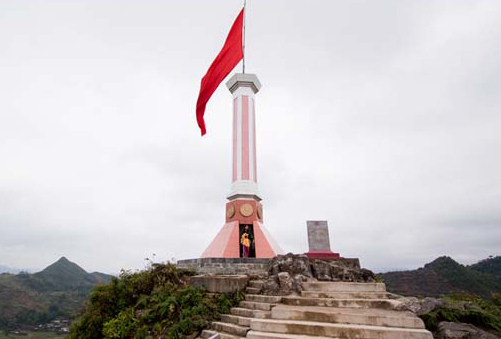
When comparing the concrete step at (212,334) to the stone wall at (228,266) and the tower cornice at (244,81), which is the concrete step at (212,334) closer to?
the stone wall at (228,266)

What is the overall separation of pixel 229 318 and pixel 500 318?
504 centimetres

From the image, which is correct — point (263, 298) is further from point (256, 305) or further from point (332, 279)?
point (332, 279)

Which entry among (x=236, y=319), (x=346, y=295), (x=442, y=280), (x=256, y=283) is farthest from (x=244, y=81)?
(x=442, y=280)

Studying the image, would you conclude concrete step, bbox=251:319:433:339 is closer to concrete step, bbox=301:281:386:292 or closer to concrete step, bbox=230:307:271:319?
concrete step, bbox=230:307:271:319

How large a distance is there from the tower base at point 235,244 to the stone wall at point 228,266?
171 centimetres

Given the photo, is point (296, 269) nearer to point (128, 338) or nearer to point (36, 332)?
point (128, 338)

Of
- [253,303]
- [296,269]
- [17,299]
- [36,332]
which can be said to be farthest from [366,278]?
[17,299]

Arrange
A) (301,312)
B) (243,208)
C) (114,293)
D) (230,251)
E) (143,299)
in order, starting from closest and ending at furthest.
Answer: (301,312), (143,299), (114,293), (230,251), (243,208)

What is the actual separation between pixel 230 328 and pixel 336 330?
82.8 inches

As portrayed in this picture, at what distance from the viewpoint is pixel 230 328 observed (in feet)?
16.7

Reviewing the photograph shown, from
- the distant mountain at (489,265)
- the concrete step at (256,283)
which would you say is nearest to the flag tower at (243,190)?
the concrete step at (256,283)

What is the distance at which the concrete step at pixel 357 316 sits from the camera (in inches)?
162

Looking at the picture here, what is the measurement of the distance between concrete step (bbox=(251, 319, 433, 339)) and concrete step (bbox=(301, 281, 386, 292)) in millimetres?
1745

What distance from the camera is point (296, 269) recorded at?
7031 mm
